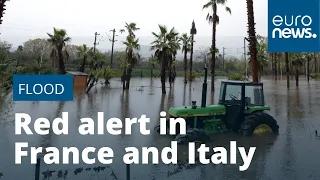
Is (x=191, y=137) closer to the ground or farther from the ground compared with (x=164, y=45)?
closer to the ground

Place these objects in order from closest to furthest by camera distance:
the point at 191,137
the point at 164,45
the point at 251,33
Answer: the point at 191,137 → the point at 251,33 → the point at 164,45

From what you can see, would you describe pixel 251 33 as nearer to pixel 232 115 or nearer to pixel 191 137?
pixel 232 115

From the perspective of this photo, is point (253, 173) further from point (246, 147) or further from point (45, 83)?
point (45, 83)

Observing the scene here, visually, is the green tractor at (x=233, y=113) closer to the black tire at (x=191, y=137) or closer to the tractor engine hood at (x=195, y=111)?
the tractor engine hood at (x=195, y=111)

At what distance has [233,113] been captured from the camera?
11.4 meters

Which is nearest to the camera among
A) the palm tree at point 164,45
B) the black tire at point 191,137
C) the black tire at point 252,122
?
the black tire at point 191,137

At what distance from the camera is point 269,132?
11836 mm

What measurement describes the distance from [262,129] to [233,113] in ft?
4.01

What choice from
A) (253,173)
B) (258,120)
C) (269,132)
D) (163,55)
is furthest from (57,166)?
(163,55)

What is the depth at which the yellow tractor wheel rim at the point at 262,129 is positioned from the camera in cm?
1141

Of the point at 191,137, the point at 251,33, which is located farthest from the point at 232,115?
the point at 251,33

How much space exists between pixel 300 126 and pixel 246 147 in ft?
17.0

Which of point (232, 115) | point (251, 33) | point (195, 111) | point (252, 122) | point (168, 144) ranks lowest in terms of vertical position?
point (168, 144)

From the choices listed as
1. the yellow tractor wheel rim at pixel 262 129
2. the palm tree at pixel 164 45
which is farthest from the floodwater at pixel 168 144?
the palm tree at pixel 164 45
